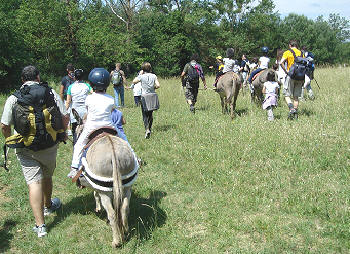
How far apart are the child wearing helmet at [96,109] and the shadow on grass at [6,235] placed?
3.80 ft

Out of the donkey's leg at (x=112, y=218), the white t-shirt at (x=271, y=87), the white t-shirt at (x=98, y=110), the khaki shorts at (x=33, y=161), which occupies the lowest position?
the donkey's leg at (x=112, y=218)

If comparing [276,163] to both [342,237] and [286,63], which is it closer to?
[342,237]

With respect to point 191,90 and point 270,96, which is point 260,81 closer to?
point 270,96

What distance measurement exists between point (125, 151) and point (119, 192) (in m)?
0.49

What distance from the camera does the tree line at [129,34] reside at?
25.5 metres

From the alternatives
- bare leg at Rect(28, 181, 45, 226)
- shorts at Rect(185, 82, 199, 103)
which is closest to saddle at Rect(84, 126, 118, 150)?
bare leg at Rect(28, 181, 45, 226)

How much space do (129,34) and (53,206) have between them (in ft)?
98.4

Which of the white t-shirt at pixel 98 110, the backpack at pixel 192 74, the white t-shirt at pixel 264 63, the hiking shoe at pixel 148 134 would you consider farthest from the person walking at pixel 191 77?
the white t-shirt at pixel 98 110

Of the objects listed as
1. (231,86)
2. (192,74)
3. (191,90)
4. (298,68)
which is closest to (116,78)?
(191,90)

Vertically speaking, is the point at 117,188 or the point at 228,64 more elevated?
the point at 228,64

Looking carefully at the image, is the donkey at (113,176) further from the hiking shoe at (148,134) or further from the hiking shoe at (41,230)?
the hiking shoe at (148,134)

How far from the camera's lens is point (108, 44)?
96.6 feet

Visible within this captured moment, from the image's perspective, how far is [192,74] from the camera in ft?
33.6

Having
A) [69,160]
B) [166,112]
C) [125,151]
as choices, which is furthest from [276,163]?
[166,112]
